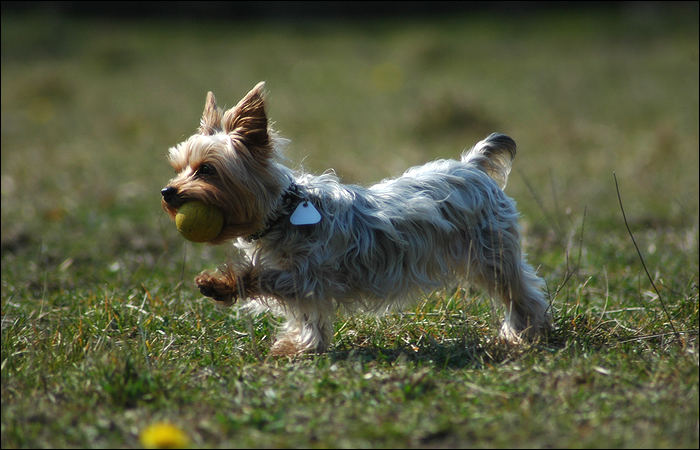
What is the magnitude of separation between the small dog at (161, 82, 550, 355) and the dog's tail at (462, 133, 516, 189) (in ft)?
0.64

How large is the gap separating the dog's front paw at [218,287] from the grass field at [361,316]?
0.31m

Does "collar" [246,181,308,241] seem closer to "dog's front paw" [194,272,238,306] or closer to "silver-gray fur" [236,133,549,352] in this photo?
"silver-gray fur" [236,133,549,352]

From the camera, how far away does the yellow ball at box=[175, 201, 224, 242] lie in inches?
162

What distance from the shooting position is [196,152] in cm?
430

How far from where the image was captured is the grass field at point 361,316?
3301 mm

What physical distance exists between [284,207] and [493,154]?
154 centimetres

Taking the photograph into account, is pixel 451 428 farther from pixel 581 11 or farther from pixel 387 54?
pixel 581 11

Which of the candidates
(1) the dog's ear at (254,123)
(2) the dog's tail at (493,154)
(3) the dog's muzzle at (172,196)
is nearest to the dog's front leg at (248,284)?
(3) the dog's muzzle at (172,196)

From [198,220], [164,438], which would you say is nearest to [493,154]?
[198,220]

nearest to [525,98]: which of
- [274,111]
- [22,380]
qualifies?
[274,111]

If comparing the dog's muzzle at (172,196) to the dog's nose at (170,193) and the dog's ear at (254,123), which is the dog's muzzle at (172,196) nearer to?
the dog's nose at (170,193)

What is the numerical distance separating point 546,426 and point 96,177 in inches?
314

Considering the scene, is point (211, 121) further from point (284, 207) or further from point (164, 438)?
point (164, 438)

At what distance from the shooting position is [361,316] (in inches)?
196
